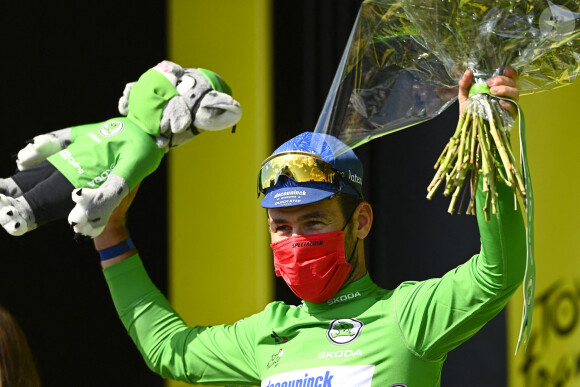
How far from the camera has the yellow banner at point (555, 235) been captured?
3.22m

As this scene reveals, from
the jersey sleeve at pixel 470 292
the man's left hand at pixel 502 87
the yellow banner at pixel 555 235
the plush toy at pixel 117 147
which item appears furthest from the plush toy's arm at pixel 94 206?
the yellow banner at pixel 555 235

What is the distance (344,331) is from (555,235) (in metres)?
1.22

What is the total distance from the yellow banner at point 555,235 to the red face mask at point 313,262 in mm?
1150

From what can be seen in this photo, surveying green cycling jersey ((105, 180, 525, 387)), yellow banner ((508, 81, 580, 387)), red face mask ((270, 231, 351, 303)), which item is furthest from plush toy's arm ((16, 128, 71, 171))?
yellow banner ((508, 81, 580, 387))

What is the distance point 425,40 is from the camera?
7.24 ft

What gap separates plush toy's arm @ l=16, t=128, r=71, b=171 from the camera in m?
2.68

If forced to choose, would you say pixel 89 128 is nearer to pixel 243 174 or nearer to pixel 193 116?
pixel 193 116

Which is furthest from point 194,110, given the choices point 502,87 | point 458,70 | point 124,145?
point 502,87

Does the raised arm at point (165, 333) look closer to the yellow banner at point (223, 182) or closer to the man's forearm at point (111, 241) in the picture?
the man's forearm at point (111, 241)

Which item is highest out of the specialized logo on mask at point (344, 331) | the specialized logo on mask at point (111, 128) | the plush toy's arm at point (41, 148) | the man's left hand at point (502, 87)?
the man's left hand at point (502, 87)

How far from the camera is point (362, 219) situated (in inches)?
96.3

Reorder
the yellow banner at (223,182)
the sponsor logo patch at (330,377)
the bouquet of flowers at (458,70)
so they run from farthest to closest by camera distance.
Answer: the yellow banner at (223,182) → the sponsor logo patch at (330,377) → the bouquet of flowers at (458,70)

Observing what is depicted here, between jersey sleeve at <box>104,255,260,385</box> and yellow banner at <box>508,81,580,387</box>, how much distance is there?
118 centimetres

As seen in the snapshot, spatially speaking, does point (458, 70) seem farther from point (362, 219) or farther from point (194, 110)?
point (194, 110)
